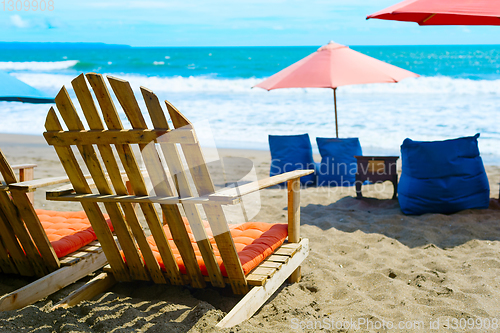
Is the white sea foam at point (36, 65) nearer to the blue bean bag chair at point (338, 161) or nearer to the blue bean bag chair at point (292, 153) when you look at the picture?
the blue bean bag chair at point (292, 153)

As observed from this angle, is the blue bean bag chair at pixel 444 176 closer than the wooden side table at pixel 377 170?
Yes

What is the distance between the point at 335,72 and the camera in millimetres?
5160

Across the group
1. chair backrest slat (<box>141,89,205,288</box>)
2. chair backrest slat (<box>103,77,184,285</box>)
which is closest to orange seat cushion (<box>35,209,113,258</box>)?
chair backrest slat (<box>103,77,184,285</box>)

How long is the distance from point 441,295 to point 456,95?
688 inches

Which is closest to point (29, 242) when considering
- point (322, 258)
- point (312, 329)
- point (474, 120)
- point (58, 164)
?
point (312, 329)

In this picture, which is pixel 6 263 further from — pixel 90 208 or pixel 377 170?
pixel 377 170

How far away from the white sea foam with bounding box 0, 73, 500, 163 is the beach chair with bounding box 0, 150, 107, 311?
631 centimetres

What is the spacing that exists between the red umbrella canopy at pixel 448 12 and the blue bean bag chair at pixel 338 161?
5.53 feet

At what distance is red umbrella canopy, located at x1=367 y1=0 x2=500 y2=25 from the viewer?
328cm

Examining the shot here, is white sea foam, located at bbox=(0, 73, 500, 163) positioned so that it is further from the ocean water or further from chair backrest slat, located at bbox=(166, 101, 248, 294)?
chair backrest slat, located at bbox=(166, 101, 248, 294)

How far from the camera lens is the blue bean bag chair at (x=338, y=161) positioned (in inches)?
209

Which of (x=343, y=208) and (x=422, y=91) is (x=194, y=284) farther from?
(x=422, y=91)

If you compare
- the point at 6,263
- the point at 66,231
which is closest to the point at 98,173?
the point at 66,231

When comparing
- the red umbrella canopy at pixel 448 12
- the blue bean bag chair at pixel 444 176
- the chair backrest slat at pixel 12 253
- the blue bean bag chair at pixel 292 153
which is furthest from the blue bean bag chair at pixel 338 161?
the chair backrest slat at pixel 12 253
